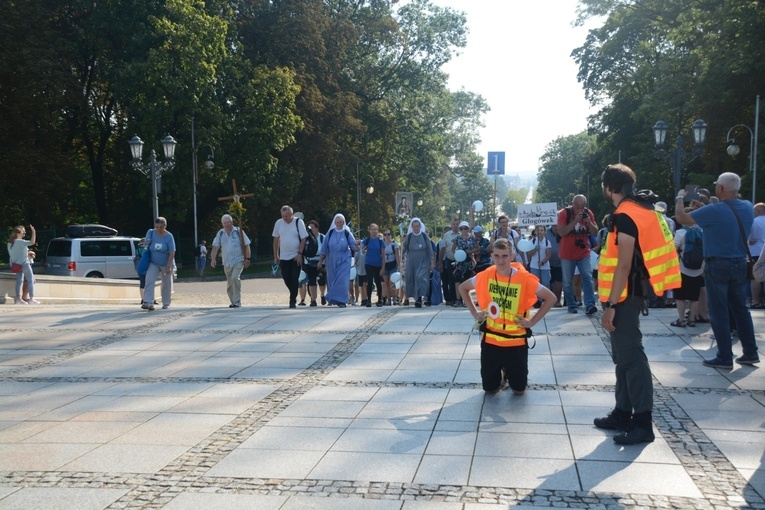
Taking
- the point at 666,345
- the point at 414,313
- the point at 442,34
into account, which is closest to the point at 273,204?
the point at 442,34

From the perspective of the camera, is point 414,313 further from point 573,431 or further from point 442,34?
point 442,34

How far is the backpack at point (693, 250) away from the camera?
10.4 metres

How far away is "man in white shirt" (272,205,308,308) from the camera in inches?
575

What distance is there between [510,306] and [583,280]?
212 inches

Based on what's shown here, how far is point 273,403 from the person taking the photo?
23.2ft

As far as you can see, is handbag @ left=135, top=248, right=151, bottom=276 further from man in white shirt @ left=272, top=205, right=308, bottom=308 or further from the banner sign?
the banner sign

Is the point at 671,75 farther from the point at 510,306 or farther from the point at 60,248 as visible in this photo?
the point at 510,306

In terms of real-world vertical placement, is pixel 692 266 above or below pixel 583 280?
above

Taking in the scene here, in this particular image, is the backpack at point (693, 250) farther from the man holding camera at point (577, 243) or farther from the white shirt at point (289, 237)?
the white shirt at point (289, 237)

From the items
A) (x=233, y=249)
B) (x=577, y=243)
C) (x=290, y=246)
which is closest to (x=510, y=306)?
(x=577, y=243)

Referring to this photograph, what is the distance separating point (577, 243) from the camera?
12.0m

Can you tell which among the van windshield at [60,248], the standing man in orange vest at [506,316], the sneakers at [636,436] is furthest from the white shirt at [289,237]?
the van windshield at [60,248]

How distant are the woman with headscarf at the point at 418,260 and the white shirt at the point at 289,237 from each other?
2149mm

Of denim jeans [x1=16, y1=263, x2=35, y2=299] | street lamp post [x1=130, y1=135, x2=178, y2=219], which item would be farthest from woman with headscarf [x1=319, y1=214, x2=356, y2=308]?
street lamp post [x1=130, y1=135, x2=178, y2=219]
